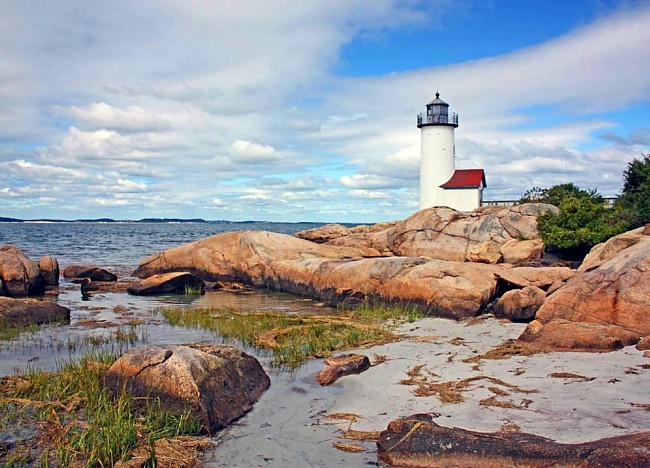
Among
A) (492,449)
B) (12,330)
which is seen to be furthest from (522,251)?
(492,449)

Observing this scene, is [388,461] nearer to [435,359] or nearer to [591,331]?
[435,359]

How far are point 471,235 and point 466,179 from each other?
14.9m

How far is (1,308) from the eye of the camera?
1484 centimetres

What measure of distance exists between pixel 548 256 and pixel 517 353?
15789mm

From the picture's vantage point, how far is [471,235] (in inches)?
1096

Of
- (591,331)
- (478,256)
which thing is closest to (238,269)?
(478,256)

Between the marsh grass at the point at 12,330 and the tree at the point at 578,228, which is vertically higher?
the tree at the point at 578,228

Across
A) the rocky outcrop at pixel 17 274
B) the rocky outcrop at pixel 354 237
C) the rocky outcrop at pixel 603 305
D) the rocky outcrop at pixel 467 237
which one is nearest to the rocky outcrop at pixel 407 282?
the rocky outcrop at pixel 603 305

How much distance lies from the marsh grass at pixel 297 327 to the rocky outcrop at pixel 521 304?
2370mm

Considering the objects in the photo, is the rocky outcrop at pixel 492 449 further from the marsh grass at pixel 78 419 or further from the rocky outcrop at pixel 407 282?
the rocky outcrop at pixel 407 282

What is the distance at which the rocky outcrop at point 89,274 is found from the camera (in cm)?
2659

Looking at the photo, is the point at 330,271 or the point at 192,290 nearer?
the point at 330,271

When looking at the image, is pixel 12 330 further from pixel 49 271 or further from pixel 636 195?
pixel 636 195

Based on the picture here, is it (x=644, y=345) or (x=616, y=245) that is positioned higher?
(x=616, y=245)
